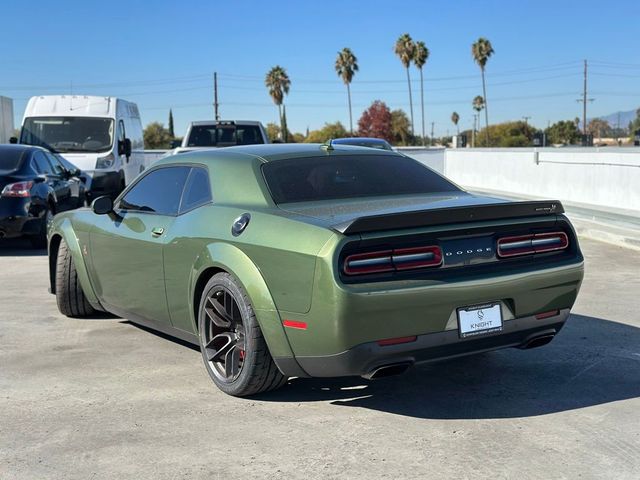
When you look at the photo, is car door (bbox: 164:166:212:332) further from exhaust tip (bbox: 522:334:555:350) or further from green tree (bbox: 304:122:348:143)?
green tree (bbox: 304:122:348:143)

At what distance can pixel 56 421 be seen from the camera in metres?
4.11

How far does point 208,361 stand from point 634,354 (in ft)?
9.84

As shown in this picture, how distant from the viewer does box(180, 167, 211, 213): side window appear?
4866 mm

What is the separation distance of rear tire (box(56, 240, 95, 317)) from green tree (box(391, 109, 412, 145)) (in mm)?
97802

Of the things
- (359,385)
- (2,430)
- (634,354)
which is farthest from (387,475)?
(634,354)

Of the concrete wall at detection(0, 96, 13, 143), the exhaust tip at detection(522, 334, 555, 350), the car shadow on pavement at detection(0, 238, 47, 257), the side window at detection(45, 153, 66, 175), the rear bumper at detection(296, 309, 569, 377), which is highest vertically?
the concrete wall at detection(0, 96, 13, 143)

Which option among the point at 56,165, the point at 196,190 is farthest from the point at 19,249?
the point at 196,190

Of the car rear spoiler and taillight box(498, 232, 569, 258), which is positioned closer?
the car rear spoiler

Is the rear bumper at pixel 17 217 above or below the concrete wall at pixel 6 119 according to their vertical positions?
below

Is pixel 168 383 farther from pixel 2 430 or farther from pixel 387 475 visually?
pixel 387 475

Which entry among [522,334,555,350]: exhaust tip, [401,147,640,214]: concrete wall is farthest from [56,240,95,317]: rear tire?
[401,147,640,214]: concrete wall

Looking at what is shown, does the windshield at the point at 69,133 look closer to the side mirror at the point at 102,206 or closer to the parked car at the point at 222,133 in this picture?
the parked car at the point at 222,133

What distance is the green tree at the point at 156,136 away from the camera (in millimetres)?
95125

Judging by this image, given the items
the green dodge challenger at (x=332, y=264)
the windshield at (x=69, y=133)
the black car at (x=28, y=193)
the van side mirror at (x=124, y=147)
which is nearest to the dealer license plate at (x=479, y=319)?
the green dodge challenger at (x=332, y=264)
